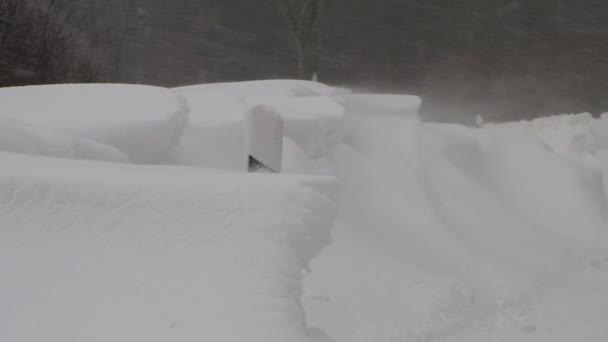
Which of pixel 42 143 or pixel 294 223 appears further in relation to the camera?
pixel 42 143

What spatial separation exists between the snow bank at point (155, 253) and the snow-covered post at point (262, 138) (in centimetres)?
91

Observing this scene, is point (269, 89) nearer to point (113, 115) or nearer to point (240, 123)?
point (240, 123)

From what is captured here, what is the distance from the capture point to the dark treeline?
75.7 ft

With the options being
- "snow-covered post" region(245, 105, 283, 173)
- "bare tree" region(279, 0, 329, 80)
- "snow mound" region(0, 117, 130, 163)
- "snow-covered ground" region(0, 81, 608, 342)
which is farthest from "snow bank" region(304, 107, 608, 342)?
"bare tree" region(279, 0, 329, 80)

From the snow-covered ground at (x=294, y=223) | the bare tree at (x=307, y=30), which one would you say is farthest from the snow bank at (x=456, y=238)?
the bare tree at (x=307, y=30)

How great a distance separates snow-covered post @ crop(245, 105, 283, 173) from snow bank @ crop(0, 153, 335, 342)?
908mm

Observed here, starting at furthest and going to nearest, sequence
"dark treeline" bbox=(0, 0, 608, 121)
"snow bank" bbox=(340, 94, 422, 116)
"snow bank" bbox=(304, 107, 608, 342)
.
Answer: "dark treeline" bbox=(0, 0, 608, 121), "snow bank" bbox=(340, 94, 422, 116), "snow bank" bbox=(304, 107, 608, 342)

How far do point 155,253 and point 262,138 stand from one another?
1.39 metres

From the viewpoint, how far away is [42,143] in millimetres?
3465

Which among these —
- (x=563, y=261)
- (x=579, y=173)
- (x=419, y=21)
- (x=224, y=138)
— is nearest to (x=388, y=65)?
(x=419, y=21)

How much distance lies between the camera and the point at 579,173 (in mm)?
8461

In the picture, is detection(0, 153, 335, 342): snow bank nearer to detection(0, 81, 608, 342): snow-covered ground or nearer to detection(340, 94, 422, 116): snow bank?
detection(0, 81, 608, 342): snow-covered ground

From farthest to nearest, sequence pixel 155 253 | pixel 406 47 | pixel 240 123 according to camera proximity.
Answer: pixel 406 47 < pixel 240 123 < pixel 155 253

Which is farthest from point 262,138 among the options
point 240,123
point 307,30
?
point 307,30
